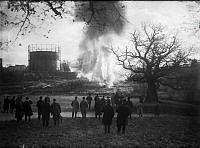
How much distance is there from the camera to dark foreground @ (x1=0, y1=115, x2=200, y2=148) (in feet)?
35.3

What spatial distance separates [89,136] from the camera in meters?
12.4

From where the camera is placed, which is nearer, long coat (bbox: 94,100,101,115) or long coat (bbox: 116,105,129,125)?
long coat (bbox: 116,105,129,125)

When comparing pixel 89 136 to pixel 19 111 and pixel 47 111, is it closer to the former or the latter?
pixel 47 111

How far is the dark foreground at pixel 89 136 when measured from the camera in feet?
35.3

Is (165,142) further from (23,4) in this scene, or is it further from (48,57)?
(48,57)

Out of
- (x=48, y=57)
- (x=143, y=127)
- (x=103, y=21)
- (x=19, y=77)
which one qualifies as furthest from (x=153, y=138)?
(x=48, y=57)

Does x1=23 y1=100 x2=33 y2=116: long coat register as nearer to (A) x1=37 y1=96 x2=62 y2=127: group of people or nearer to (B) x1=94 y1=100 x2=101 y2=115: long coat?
(A) x1=37 y1=96 x2=62 y2=127: group of people

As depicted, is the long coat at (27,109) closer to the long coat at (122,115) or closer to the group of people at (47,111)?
the group of people at (47,111)

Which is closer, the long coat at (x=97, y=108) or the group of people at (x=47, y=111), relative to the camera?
the group of people at (x=47, y=111)

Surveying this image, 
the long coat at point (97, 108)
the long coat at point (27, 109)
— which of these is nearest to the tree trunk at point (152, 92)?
the long coat at point (97, 108)

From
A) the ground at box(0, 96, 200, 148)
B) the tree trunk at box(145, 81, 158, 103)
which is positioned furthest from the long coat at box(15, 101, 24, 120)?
the tree trunk at box(145, 81, 158, 103)

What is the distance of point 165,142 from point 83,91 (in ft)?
53.0

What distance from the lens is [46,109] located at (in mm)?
15109

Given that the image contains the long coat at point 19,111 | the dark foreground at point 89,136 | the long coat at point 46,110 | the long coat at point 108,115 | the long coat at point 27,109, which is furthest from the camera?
the long coat at point 27,109
